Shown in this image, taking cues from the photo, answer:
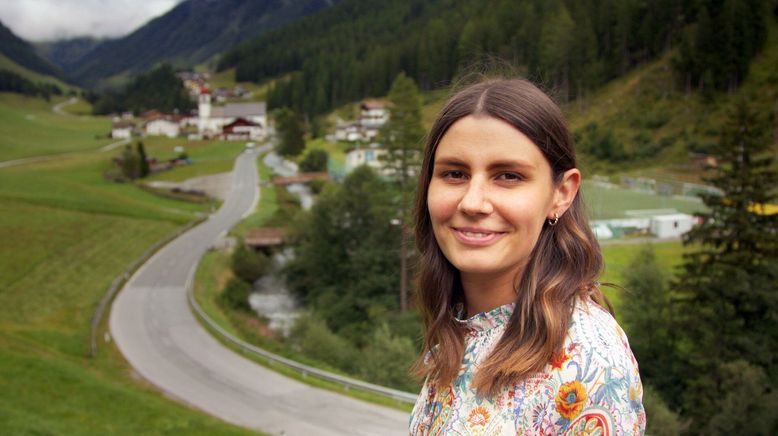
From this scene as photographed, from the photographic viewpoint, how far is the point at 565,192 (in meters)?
2.09

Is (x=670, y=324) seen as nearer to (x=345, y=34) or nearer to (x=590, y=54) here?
(x=590, y=54)

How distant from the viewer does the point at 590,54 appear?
2825 inches

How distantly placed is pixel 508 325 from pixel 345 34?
6385 inches

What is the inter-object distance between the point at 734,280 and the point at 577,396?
22.5 metres

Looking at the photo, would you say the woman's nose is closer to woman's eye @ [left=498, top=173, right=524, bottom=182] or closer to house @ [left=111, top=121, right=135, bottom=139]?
woman's eye @ [left=498, top=173, right=524, bottom=182]

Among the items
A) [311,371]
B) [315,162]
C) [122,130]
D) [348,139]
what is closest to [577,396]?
[311,371]

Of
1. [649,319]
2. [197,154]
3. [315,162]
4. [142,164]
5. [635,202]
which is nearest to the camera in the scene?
[649,319]

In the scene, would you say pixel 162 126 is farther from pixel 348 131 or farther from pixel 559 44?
pixel 559 44

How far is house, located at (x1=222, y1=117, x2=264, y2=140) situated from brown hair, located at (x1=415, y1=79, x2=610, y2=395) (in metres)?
113

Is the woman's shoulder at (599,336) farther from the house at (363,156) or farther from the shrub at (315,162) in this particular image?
the shrub at (315,162)

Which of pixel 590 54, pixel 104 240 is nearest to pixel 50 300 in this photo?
pixel 104 240

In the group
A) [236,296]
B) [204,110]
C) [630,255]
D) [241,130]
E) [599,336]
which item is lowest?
[236,296]

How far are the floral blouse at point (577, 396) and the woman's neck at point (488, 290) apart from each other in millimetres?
245

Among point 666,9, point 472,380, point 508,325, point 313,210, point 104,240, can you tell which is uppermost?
point 666,9
